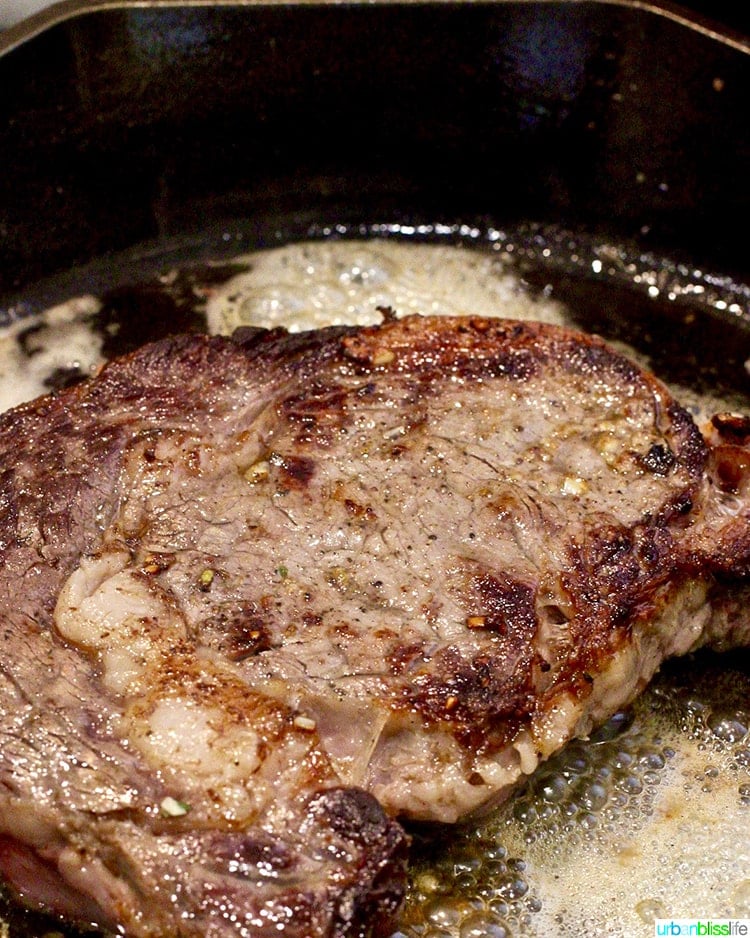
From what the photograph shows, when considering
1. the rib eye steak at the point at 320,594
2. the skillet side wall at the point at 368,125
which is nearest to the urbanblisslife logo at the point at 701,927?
the rib eye steak at the point at 320,594

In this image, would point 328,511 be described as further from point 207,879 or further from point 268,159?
point 268,159

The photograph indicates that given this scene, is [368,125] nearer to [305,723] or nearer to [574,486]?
[574,486]

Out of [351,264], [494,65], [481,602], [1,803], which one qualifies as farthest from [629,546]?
[494,65]

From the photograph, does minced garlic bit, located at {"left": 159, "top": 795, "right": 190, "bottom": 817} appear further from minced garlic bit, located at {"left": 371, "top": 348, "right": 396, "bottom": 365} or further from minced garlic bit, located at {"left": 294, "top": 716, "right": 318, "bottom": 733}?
minced garlic bit, located at {"left": 371, "top": 348, "right": 396, "bottom": 365}

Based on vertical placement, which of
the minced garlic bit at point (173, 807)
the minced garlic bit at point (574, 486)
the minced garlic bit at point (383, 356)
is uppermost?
the minced garlic bit at point (383, 356)

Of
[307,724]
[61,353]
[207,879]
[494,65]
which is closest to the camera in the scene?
[207,879]

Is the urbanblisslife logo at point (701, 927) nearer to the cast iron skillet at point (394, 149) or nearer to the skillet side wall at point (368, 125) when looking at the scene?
the cast iron skillet at point (394, 149)

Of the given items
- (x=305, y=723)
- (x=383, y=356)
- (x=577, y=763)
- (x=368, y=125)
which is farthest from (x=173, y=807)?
(x=368, y=125)
